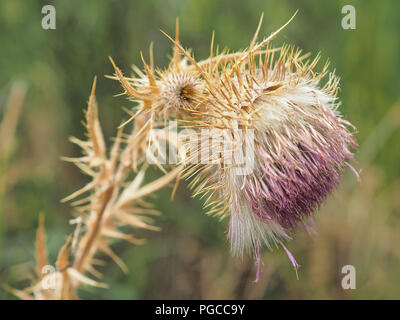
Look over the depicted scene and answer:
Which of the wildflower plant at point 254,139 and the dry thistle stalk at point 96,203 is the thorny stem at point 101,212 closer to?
the dry thistle stalk at point 96,203

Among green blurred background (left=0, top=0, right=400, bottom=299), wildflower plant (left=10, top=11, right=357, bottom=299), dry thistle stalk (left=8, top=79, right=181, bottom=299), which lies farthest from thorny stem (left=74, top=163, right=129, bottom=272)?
green blurred background (left=0, top=0, right=400, bottom=299)

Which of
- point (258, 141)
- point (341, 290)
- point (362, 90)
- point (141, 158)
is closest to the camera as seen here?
point (258, 141)

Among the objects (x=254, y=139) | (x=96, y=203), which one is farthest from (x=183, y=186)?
(x=254, y=139)

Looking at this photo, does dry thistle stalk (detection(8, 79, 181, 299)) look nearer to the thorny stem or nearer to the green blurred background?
the thorny stem

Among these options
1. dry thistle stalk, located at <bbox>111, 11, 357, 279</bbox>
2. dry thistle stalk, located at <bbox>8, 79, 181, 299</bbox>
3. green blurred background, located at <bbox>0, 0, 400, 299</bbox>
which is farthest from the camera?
green blurred background, located at <bbox>0, 0, 400, 299</bbox>

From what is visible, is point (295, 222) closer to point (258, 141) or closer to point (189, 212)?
point (258, 141)

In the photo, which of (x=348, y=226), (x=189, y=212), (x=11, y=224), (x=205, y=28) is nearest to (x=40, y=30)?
(x=205, y=28)
